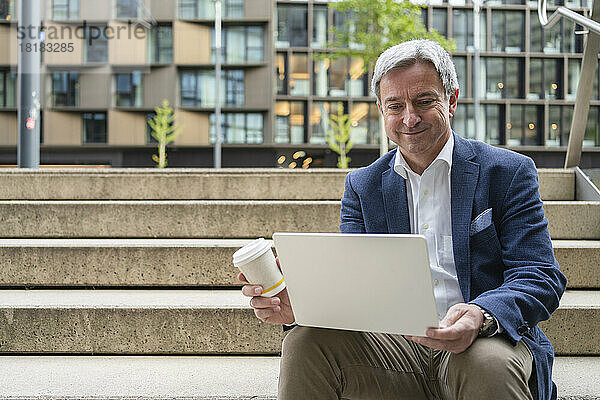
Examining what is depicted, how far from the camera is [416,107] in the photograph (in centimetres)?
142

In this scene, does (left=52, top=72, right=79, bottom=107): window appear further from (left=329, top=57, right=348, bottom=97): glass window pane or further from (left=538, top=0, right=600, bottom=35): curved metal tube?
(left=538, top=0, right=600, bottom=35): curved metal tube

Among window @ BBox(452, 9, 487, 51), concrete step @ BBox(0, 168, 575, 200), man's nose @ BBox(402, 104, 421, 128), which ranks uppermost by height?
window @ BBox(452, 9, 487, 51)

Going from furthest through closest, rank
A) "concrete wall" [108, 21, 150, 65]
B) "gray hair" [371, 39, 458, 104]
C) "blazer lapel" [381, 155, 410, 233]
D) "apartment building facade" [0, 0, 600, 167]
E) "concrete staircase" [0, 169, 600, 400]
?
"apartment building facade" [0, 0, 600, 167] < "concrete wall" [108, 21, 150, 65] < "concrete staircase" [0, 169, 600, 400] < "blazer lapel" [381, 155, 410, 233] < "gray hair" [371, 39, 458, 104]

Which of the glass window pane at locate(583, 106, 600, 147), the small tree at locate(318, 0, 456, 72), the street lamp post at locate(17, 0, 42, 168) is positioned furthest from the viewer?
the glass window pane at locate(583, 106, 600, 147)

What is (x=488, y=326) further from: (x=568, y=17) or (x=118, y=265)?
(x=568, y=17)

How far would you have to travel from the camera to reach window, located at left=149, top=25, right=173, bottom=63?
16469mm

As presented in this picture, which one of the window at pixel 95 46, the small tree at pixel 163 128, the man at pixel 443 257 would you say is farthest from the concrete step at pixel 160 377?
the window at pixel 95 46

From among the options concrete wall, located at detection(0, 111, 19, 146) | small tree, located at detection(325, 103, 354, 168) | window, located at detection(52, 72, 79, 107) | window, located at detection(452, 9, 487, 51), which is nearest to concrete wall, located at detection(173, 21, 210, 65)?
window, located at detection(52, 72, 79, 107)

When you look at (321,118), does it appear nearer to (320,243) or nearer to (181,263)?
(181,263)

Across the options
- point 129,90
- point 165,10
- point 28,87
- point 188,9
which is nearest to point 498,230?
point 28,87

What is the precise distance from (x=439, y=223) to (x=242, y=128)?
15.3 metres

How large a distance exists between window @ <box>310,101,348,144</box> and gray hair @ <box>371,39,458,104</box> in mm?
14997

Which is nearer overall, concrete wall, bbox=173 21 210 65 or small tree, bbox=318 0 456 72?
small tree, bbox=318 0 456 72

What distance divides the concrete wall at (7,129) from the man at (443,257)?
55.9 ft
